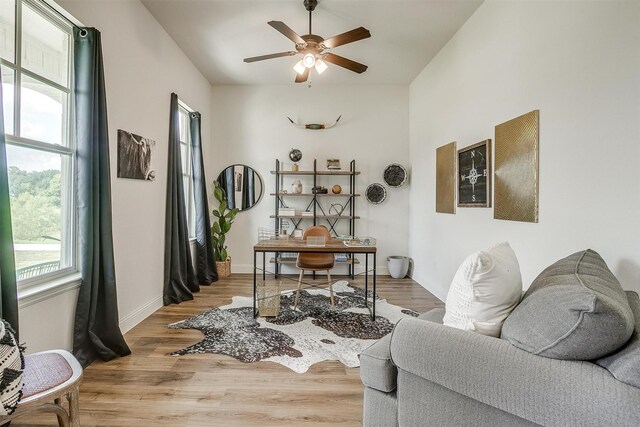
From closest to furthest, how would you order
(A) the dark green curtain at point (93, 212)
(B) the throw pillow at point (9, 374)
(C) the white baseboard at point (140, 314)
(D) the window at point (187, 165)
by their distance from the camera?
1. (B) the throw pillow at point (9, 374)
2. (A) the dark green curtain at point (93, 212)
3. (C) the white baseboard at point (140, 314)
4. (D) the window at point (187, 165)

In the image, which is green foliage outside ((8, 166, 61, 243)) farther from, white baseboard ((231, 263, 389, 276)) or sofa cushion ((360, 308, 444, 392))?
white baseboard ((231, 263, 389, 276))

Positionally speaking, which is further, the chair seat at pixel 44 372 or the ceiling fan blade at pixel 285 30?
the ceiling fan blade at pixel 285 30

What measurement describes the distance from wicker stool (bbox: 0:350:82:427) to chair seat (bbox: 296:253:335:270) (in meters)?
2.36

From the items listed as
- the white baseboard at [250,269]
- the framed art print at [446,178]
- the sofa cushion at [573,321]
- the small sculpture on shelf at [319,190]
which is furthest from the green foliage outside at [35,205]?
the framed art print at [446,178]

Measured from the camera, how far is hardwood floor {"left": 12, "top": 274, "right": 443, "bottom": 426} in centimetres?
170

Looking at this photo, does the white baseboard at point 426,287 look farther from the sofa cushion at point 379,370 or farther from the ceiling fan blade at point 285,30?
the ceiling fan blade at point 285,30

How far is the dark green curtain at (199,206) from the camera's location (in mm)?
4367

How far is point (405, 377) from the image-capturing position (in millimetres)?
1247

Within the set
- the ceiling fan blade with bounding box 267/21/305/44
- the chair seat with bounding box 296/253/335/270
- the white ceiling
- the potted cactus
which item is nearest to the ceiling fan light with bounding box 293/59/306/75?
the ceiling fan blade with bounding box 267/21/305/44

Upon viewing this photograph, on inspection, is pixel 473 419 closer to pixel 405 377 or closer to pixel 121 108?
pixel 405 377

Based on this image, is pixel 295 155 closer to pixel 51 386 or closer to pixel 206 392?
pixel 206 392

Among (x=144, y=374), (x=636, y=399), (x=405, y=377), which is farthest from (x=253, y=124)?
(x=636, y=399)

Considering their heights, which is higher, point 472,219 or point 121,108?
point 121,108

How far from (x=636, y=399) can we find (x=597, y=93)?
1.67 meters
